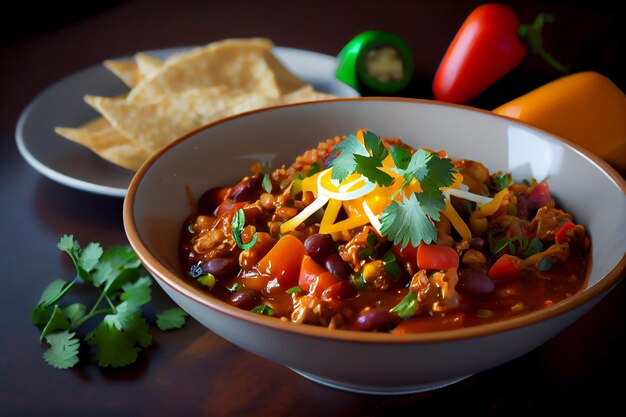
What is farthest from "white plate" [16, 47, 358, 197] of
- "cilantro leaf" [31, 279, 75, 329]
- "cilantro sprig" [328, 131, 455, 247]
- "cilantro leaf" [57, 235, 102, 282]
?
"cilantro sprig" [328, 131, 455, 247]

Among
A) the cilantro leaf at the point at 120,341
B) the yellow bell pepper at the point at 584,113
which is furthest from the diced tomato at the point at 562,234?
the cilantro leaf at the point at 120,341

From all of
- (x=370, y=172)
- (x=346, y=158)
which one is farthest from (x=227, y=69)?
(x=370, y=172)

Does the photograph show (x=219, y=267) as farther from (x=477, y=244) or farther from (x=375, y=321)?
(x=477, y=244)

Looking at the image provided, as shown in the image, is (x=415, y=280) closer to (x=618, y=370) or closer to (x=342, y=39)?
(x=618, y=370)

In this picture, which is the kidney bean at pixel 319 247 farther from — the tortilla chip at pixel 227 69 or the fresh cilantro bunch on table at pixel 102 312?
the tortilla chip at pixel 227 69

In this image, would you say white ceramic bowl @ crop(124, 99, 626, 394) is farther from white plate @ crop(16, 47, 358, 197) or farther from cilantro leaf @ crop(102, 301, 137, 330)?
white plate @ crop(16, 47, 358, 197)

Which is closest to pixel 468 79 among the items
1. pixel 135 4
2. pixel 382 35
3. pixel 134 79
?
pixel 382 35

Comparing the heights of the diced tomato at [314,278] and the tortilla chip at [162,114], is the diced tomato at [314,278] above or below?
above
